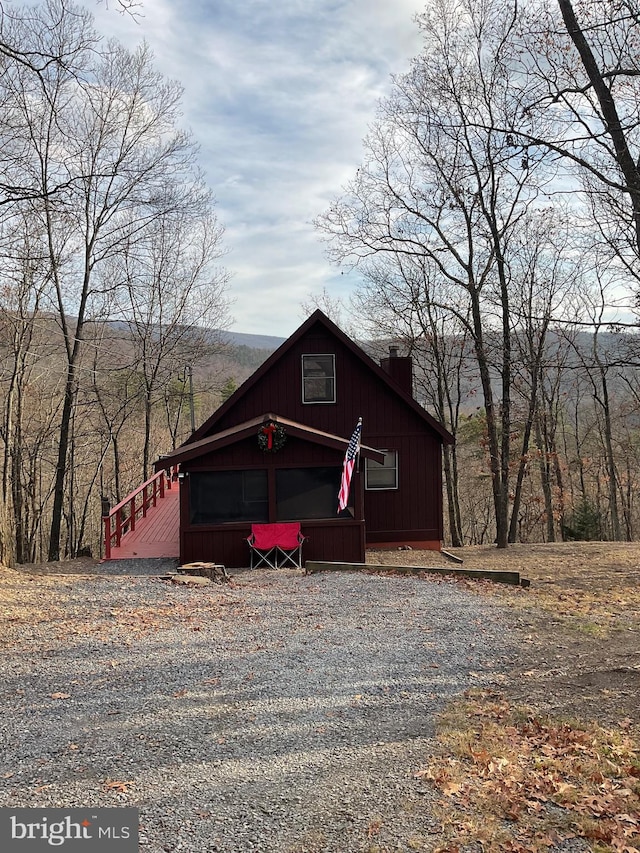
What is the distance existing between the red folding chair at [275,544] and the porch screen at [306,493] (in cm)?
33

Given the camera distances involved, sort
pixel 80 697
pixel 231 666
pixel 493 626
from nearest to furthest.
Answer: pixel 80 697 → pixel 231 666 → pixel 493 626

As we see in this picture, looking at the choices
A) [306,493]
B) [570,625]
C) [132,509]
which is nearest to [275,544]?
[306,493]

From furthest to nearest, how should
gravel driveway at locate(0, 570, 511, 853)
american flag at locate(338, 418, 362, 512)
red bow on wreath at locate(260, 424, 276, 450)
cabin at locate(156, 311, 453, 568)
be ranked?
cabin at locate(156, 311, 453, 568)
red bow on wreath at locate(260, 424, 276, 450)
american flag at locate(338, 418, 362, 512)
gravel driveway at locate(0, 570, 511, 853)

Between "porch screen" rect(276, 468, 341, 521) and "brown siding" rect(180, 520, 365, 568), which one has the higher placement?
"porch screen" rect(276, 468, 341, 521)

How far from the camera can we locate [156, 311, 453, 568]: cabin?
48.6 ft

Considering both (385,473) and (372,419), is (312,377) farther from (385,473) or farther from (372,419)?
(385,473)

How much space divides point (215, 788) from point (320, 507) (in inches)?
420

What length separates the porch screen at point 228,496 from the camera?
1470 centimetres

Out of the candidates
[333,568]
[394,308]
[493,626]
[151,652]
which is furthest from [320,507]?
[394,308]

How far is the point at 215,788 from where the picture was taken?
179 inches

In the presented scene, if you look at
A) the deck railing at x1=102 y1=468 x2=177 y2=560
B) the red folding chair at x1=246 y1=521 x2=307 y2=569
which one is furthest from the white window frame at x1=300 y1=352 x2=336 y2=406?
the deck railing at x1=102 y1=468 x2=177 y2=560

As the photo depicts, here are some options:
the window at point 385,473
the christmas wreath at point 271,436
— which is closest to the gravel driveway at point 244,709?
the christmas wreath at point 271,436

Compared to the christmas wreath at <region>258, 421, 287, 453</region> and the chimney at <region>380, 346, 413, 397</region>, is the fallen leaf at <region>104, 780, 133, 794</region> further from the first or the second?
the chimney at <region>380, 346, 413, 397</region>

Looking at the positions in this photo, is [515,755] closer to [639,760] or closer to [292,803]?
[639,760]
